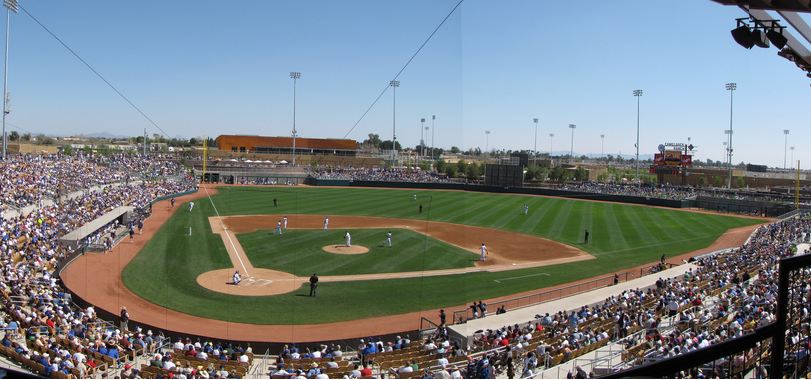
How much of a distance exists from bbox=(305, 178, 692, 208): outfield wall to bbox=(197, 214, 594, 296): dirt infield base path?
20350 mm

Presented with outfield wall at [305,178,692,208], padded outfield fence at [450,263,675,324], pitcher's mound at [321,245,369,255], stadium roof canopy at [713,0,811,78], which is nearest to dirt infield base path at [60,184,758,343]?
padded outfield fence at [450,263,675,324]

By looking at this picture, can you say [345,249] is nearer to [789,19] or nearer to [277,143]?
[277,143]

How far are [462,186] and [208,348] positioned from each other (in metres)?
50.3

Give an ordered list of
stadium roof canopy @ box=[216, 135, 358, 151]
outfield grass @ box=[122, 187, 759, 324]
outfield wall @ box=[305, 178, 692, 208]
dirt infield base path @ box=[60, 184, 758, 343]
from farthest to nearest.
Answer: outfield wall @ box=[305, 178, 692, 208], stadium roof canopy @ box=[216, 135, 358, 151], outfield grass @ box=[122, 187, 759, 324], dirt infield base path @ box=[60, 184, 758, 343]

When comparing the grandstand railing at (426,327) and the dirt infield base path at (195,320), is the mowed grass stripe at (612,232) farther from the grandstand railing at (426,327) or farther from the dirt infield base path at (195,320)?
the grandstand railing at (426,327)

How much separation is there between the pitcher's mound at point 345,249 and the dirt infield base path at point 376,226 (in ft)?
0.52

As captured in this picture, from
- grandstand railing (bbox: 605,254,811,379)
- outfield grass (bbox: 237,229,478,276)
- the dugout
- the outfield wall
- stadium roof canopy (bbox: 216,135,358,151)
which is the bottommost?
outfield grass (bbox: 237,229,478,276)

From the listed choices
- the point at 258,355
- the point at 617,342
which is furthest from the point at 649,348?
the point at 258,355

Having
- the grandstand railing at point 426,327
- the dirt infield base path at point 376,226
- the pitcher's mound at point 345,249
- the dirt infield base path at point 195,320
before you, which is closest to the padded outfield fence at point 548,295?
the dirt infield base path at point 195,320

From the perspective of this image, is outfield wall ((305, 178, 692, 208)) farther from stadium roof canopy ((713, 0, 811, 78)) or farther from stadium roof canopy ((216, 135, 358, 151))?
stadium roof canopy ((713, 0, 811, 78))

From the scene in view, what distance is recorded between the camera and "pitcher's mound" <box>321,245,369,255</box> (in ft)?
88.3

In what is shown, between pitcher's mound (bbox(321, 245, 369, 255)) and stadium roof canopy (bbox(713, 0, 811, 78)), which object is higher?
stadium roof canopy (bbox(713, 0, 811, 78))

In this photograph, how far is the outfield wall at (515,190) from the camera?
57406 mm

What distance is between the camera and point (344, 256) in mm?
26078
